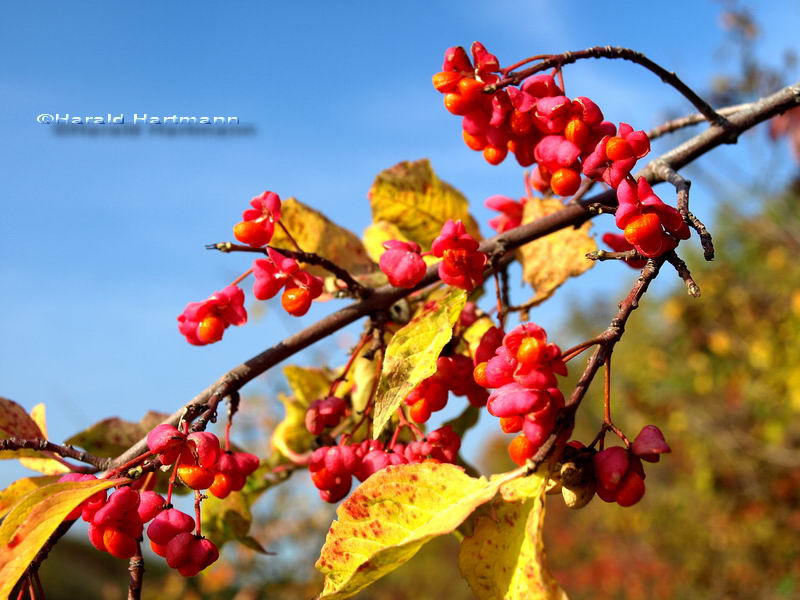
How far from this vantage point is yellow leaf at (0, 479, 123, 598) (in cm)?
62

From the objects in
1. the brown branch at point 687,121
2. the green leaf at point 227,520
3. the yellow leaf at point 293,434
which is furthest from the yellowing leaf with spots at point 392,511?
the brown branch at point 687,121

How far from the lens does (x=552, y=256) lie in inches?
42.6

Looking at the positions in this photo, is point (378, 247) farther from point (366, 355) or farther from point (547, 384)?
point (547, 384)

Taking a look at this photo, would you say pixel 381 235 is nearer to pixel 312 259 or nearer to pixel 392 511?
pixel 312 259

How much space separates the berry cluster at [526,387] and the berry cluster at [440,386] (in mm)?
159

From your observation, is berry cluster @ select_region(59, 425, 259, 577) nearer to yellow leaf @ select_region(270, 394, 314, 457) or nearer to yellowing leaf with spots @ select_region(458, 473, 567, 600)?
yellowing leaf with spots @ select_region(458, 473, 567, 600)

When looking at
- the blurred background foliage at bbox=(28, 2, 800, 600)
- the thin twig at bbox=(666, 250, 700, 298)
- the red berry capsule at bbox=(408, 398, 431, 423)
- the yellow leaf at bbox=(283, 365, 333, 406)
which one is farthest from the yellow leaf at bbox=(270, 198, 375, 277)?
the blurred background foliage at bbox=(28, 2, 800, 600)

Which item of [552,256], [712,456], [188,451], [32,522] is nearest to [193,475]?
[188,451]

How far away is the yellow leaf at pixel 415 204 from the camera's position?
3.72 ft

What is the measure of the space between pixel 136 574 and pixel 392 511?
0.25 meters

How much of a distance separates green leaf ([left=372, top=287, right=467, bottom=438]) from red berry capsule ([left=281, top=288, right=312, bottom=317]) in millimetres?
131

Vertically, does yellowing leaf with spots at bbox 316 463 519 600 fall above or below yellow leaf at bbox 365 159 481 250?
below

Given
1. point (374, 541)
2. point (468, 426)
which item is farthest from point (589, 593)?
point (374, 541)

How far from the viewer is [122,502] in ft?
2.24
